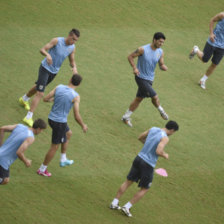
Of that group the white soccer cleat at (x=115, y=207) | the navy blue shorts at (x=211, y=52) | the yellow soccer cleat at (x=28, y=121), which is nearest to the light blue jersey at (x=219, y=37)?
the navy blue shorts at (x=211, y=52)

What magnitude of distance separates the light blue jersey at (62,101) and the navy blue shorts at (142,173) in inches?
65.4

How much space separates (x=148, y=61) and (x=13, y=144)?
4559mm

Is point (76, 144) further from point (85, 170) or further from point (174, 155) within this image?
point (174, 155)

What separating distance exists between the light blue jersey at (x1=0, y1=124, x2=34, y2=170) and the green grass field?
96cm

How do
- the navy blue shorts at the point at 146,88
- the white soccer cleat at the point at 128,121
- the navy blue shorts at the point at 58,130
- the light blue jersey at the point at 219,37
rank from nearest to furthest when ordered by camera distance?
1. the navy blue shorts at the point at 58,130
2. the navy blue shorts at the point at 146,88
3. the white soccer cleat at the point at 128,121
4. the light blue jersey at the point at 219,37

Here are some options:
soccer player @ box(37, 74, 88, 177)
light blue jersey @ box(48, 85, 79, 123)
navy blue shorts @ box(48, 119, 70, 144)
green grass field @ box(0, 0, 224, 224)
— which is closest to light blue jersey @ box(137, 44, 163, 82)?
green grass field @ box(0, 0, 224, 224)

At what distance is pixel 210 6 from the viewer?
742 inches

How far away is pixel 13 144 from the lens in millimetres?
7582

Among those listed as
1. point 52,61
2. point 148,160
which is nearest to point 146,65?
point 52,61

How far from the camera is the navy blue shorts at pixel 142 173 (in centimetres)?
842

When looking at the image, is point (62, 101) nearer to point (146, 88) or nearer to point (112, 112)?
point (146, 88)

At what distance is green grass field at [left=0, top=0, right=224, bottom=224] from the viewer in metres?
8.79

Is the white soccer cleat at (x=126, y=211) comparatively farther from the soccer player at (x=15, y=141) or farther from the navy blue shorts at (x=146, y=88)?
the navy blue shorts at (x=146, y=88)

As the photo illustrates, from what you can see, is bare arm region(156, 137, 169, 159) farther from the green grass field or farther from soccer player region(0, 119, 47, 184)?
soccer player region(0, 119, 47, 184)
